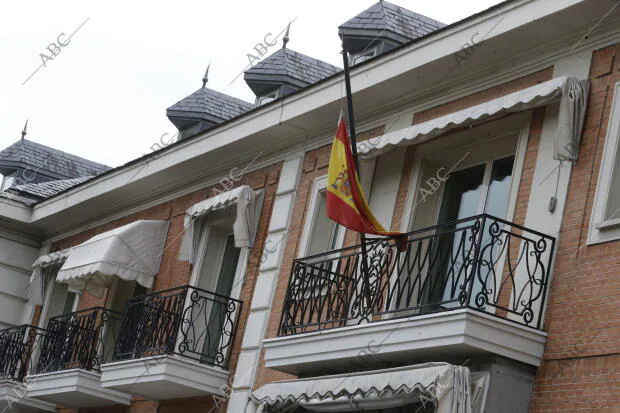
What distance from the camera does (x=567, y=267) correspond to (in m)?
11.7

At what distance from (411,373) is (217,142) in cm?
655

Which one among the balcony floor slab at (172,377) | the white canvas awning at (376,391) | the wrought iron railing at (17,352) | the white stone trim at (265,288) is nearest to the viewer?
the white canvas awning at (376,391)

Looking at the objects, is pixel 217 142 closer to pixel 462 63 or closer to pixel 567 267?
pixel 462 63

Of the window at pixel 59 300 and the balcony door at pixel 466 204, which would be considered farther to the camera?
the window at pixel 59 300

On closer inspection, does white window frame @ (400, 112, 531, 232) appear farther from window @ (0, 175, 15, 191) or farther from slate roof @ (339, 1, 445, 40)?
window @ (0, 175, 15, 191)

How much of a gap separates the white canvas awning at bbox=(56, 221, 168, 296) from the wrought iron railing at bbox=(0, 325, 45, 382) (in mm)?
2236

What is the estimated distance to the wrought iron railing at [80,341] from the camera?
18.9 meters

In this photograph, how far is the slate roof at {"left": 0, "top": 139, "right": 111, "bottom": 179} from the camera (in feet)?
88.1

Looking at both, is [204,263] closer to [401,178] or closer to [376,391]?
[401,178]

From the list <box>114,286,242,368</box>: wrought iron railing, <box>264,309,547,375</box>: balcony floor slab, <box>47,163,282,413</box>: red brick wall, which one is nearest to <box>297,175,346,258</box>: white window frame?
<box>47,163,282,413</box>: red brick wall

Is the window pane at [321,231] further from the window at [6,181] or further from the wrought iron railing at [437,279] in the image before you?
the window at [6,181]

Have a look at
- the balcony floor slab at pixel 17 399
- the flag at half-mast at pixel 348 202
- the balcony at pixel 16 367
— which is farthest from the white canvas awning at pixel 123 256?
the flag at half-mast at pixel 348 202

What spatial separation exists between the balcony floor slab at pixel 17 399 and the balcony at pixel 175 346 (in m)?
3.41

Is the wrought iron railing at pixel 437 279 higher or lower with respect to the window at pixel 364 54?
lower
